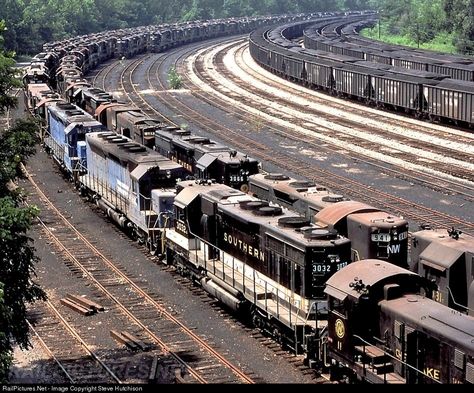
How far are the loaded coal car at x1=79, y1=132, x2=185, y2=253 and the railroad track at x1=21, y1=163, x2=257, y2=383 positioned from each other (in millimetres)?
1629

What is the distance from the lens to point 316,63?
2876 inches

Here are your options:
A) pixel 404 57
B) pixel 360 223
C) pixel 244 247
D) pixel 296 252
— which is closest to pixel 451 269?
pixel 360 223

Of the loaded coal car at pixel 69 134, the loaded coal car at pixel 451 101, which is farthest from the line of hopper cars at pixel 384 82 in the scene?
the loaded coal car at pixel 69 134

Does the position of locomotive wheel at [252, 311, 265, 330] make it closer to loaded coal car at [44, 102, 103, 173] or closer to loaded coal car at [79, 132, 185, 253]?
loaded coal car at [79, 132, 185, 253]

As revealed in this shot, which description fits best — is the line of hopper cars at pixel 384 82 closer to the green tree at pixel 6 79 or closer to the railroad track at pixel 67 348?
the railroad track at pixel 67 348

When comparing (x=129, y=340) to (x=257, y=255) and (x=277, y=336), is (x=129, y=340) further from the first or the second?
(x=257, y=255)

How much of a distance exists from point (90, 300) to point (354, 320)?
11.1 metres

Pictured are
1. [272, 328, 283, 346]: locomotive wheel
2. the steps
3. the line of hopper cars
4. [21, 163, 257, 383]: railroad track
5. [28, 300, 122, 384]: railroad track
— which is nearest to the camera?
the steps

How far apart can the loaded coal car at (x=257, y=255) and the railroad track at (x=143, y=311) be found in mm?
1521

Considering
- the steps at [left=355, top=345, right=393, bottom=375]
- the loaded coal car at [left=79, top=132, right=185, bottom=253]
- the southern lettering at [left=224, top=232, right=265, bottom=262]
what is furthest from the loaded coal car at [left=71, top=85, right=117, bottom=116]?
the steps at [left=355, top=345, right=393, bottom=375]

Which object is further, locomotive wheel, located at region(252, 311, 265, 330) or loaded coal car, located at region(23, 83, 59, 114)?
loaded coal car, located at region(23, 83, 59, 114)

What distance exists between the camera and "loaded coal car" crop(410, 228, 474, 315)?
66.6 ft

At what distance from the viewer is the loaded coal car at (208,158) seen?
102 feet

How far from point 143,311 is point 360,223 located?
691cm
